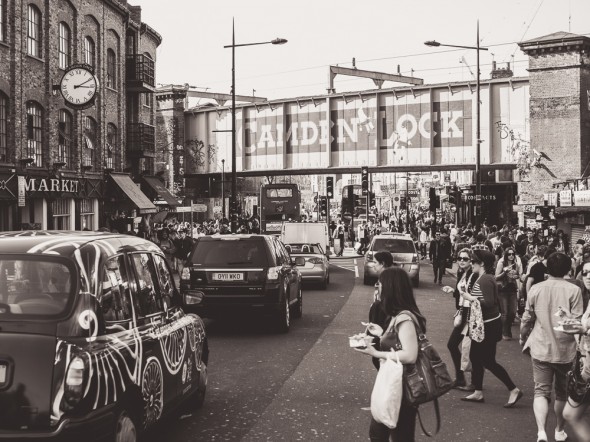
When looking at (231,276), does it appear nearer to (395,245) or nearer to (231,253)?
(231,253)

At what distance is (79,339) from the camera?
4.77 meters

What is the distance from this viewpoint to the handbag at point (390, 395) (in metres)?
4.80

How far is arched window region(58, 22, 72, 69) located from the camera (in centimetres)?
2711

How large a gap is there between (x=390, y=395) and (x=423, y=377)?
0.31 meters

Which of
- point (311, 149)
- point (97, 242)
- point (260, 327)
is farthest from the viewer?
point (311, 149)

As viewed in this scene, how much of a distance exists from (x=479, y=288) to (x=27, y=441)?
5.47 meters

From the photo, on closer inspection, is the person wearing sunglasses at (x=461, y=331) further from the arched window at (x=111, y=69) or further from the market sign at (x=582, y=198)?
the arched window at (x=111, y=69)

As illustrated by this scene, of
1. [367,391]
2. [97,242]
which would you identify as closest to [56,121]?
[367,391]

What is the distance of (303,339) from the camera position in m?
12.7

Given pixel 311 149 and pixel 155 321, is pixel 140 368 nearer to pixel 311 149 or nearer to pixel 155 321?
pixel 155 321

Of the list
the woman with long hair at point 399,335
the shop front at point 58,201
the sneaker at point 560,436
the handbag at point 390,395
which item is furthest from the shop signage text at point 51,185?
the handbag at point 390,395

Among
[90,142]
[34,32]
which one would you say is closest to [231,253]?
[34,32]

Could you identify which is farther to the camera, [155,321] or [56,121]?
[56,121]

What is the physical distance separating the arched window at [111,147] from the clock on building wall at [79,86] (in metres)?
6.88
